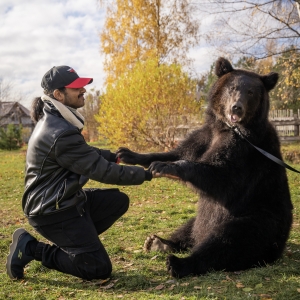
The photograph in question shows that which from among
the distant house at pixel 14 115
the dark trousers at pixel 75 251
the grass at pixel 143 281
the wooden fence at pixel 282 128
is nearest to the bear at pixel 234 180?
the grass at pixel 143 281

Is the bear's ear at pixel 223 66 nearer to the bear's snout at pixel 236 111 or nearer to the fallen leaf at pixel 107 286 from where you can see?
the bear's snout at pixel 236 111

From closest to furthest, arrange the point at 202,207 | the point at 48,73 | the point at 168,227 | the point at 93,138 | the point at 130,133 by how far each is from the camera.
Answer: the point at 48,73, the point at 202,207, the point at 168,227, the point at 130,133, the point at 93,138

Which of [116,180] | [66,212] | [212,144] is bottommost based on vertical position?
[66,212]

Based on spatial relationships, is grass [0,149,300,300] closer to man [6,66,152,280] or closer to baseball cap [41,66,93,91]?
man [6,66,152,280]

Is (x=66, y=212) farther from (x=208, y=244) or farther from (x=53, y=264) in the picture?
(x=208, y=244)

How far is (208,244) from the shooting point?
3.85 meters

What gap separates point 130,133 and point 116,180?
13.1 m

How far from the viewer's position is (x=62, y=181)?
369cm

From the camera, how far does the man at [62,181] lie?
12.0 feet

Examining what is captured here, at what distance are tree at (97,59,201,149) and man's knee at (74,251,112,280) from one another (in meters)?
12.5

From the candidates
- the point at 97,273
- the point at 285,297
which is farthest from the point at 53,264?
the point at 285,297

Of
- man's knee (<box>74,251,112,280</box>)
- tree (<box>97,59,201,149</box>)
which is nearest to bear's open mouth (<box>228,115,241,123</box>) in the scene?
man's knee (<box>74,251,112,280</box>)

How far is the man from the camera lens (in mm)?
3650

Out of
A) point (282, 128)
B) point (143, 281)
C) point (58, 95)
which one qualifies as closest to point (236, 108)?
point (58, 95)
